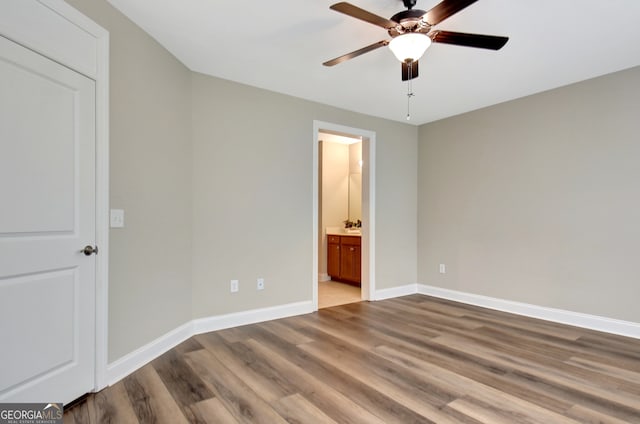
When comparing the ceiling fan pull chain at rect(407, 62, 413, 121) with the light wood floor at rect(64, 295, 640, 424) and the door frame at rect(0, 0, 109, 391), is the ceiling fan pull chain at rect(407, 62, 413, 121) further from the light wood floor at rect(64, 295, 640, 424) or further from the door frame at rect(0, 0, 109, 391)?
the light wood floor at rect(64, 295, 640, 424)

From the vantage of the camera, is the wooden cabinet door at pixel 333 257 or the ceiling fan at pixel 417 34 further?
the wooden cabinet door at pixel 333 257

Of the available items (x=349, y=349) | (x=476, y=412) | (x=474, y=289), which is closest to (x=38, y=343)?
(x=349, y=349)

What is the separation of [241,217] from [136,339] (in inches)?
58.6

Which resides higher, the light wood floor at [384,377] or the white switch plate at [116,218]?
the white switch plate at [116,218]

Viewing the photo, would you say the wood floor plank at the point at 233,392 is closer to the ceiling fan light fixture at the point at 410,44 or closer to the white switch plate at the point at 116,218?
the white switch plate at the point at 116,218

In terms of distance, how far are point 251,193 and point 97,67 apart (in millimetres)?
1786

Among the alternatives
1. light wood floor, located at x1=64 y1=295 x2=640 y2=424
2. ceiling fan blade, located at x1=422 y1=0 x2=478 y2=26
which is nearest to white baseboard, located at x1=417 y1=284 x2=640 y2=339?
light wood floor, located at x1=64 y1=295 x2=640 y2=424

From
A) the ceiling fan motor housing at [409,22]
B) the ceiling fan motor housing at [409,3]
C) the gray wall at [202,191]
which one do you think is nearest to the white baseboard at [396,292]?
the gray wall at [202,191]

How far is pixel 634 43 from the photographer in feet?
9.01

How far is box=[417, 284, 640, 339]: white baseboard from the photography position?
324 cm

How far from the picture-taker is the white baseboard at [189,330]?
2340 millimetres

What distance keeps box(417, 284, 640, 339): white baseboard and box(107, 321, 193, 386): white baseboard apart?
347 centimetres

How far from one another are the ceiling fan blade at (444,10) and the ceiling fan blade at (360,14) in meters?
0.22

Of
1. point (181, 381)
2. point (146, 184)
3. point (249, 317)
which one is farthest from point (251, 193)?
point (181, 381)
